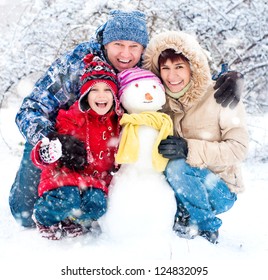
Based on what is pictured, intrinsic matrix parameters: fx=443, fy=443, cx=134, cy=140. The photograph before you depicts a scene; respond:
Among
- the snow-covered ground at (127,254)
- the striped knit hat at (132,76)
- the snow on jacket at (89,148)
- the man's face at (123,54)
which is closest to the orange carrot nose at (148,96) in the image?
the striped knit hat at (132,76)

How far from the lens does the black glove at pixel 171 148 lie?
2.55 meters

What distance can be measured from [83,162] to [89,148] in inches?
4.3

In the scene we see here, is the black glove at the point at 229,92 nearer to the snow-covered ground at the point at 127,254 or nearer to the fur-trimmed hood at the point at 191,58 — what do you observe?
the fur-trimmed hood at the point at 191,58

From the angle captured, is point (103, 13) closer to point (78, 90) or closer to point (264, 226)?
point (78, 90)

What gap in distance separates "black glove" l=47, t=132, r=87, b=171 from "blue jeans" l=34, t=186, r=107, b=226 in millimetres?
153

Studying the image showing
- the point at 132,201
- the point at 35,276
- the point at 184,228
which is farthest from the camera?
the point at 184,228

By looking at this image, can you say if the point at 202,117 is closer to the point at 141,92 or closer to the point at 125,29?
the point at 141,92

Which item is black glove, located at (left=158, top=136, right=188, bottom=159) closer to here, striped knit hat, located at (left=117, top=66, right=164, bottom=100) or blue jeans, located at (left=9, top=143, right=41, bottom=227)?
striped knit hat, located at (left=117, top=66, right=164, bottom=100)

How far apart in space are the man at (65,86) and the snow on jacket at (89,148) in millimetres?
168

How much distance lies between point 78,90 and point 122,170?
2.08 ft

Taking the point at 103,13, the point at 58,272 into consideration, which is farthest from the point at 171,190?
the point at 103,13

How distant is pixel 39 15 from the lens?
5848 millimetres

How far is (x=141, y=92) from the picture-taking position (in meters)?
2.60

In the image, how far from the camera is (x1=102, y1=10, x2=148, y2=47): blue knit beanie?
290 centimetres
